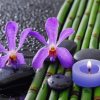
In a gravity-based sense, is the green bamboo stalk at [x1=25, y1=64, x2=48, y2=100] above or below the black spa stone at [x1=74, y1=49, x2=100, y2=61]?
below

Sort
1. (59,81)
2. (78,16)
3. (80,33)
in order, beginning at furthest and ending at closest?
(78,16) → (80,33) → (59,81)

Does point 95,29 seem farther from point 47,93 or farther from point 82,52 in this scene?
point 47,93

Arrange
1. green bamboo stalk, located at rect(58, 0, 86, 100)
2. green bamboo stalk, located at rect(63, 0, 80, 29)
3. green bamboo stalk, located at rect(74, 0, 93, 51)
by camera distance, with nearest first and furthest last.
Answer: green bamboo stalk, located at rect(58, 0, 86, 100), green bamboo stalk, located at rect(74, 0, 93, 51), green bamboo stalk, located at rect(63, 0, 80, 29)

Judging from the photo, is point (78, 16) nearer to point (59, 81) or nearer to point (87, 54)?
point (87, 54)

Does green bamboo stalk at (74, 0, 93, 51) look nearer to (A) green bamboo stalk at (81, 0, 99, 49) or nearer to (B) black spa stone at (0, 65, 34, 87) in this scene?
(A) green bamboo stalk at (81, 0, 99, 49)

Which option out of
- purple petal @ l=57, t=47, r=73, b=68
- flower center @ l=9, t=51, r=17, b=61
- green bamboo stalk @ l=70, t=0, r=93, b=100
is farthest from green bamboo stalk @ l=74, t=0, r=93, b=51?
flower center @ l=9, t=51, r=17, b=61

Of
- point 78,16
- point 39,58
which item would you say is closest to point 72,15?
point 78,16

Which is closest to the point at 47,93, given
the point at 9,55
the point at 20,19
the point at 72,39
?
the point at 9,55

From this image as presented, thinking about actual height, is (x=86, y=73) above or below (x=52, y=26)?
below
